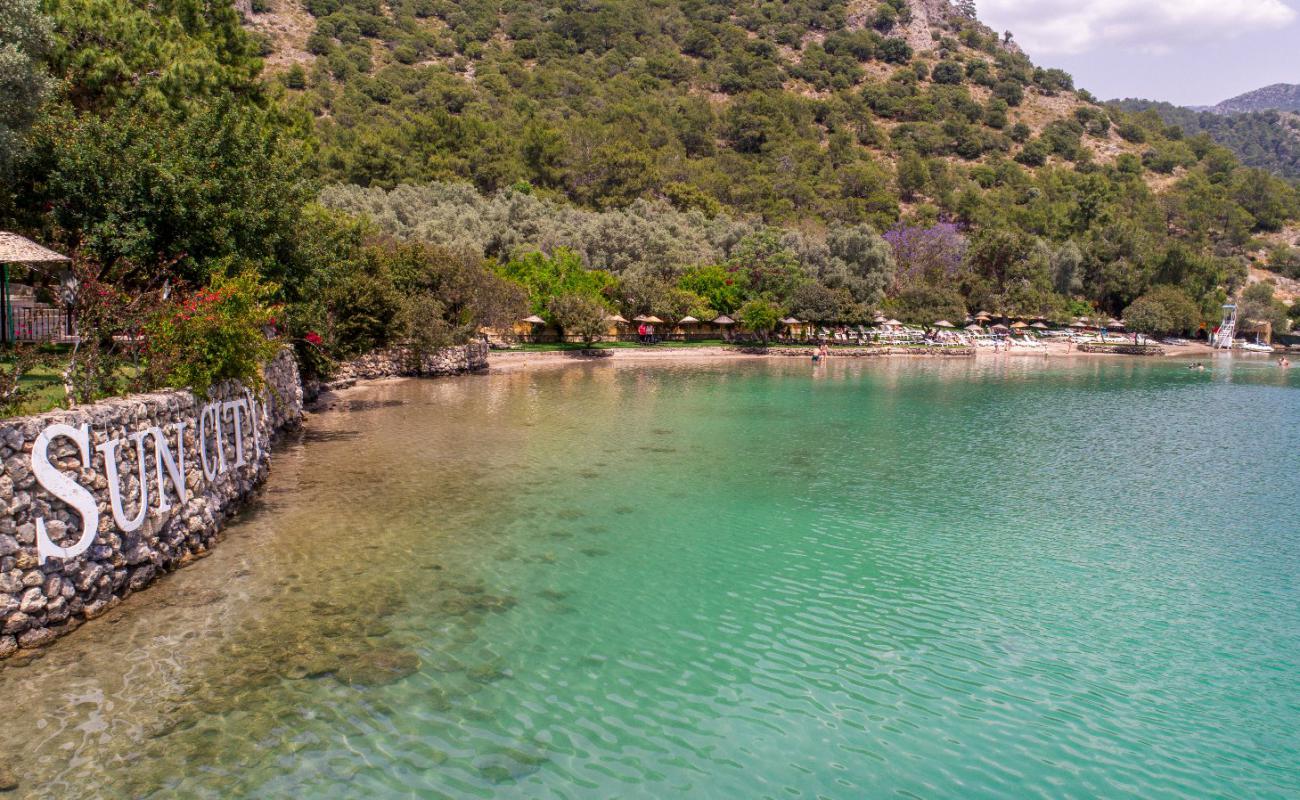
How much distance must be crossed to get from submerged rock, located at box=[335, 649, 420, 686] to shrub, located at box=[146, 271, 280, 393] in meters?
6.39

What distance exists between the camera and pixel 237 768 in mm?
7355

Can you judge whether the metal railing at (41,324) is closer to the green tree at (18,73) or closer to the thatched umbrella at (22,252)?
the green tree at (18,73)

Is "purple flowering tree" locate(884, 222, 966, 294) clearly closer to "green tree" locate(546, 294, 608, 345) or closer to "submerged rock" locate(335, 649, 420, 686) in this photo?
"green tree" locate(546, 294, 608, 345)

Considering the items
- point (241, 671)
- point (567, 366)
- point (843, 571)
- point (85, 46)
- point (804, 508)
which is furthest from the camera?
point (567, 366)

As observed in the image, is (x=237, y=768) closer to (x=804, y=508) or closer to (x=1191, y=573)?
(x=804, y=508)

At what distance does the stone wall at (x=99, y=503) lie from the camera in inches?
351

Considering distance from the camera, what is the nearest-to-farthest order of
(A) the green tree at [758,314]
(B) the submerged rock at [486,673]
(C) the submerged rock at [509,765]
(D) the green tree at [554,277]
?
(C) the submerged rock at [509,765] → (B) the submerged rock at [486,673] → (D) the green tree at [554,277] → (A) the green tree at [758,314]

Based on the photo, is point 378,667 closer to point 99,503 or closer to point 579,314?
point 99,503

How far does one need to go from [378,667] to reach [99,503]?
4243mm

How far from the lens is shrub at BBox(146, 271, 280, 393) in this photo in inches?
516

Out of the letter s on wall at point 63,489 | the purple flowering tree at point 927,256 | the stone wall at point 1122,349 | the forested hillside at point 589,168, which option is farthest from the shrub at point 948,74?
the letter s on wall at point 63,489

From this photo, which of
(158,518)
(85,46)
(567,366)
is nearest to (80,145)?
(85,46)

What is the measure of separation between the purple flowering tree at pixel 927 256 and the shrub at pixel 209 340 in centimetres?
8270

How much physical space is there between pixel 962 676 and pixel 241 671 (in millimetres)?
8613
